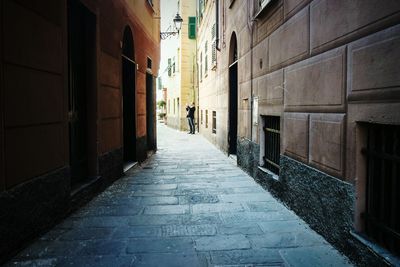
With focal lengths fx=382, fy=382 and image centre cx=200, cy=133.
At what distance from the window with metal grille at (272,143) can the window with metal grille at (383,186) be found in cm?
284

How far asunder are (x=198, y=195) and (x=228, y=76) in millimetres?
5650

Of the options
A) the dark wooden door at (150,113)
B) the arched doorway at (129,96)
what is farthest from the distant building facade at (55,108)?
the dark wooden door at (150,113)

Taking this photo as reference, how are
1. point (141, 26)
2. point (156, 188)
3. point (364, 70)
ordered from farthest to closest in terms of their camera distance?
1. point (141, 26)
2. point (156, 188)
3. point (364, 70)

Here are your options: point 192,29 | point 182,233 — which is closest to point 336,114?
point 182,233

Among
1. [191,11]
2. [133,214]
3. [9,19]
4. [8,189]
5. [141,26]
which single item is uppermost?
[191,11]

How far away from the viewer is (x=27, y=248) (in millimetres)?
3912

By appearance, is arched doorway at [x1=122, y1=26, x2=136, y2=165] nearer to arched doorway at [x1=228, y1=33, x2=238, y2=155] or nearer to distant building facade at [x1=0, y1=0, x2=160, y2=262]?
distant building facade at [x1=0, y1=0, x2=160, y2=262]

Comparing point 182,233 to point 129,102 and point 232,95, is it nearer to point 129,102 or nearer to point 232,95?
point 129,102

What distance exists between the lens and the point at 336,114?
389cm

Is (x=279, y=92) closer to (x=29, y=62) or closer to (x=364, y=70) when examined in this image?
(x=364, y=70)

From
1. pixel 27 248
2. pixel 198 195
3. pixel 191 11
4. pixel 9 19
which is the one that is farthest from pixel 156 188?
pixel 191 11

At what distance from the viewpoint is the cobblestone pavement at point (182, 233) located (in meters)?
3.66

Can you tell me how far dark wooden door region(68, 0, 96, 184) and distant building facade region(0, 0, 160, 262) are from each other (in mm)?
16

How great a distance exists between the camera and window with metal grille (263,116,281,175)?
6.43 meters
